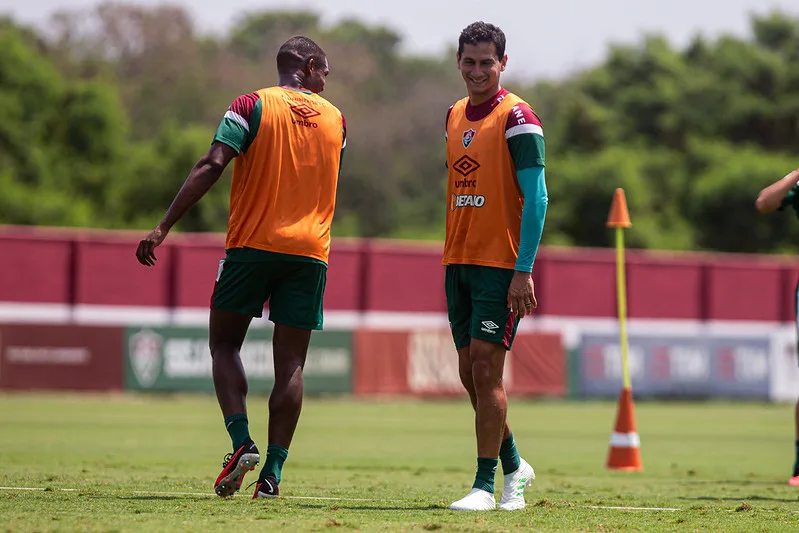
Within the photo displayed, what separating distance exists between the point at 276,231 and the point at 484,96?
4.37ft

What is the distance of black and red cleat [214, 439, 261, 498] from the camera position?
23.1ft

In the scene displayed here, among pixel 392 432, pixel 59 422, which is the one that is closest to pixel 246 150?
pixel 392 432

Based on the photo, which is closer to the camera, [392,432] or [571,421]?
[392,432]

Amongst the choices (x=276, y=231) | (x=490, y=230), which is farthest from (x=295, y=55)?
(x=490, y=230)

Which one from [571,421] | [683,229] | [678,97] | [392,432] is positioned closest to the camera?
[392,432]

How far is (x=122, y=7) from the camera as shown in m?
64.3

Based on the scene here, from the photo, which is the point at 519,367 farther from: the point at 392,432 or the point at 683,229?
the point at 683,229

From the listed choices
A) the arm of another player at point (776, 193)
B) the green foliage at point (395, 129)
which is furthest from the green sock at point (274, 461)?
the green foliage at point (395, 129)

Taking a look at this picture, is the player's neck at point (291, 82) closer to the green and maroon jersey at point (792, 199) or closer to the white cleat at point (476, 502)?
the white cleat at point (476, 502)

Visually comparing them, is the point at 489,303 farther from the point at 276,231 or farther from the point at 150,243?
the point at 150,243

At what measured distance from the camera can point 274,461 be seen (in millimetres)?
7352

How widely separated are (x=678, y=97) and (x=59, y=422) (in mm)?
42003

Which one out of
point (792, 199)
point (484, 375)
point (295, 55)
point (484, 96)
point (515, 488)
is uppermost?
point (295, 55)

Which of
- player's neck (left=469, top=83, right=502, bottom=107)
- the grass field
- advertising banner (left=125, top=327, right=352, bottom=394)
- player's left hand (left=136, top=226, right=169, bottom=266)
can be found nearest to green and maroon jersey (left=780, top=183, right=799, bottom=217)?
the grass field
